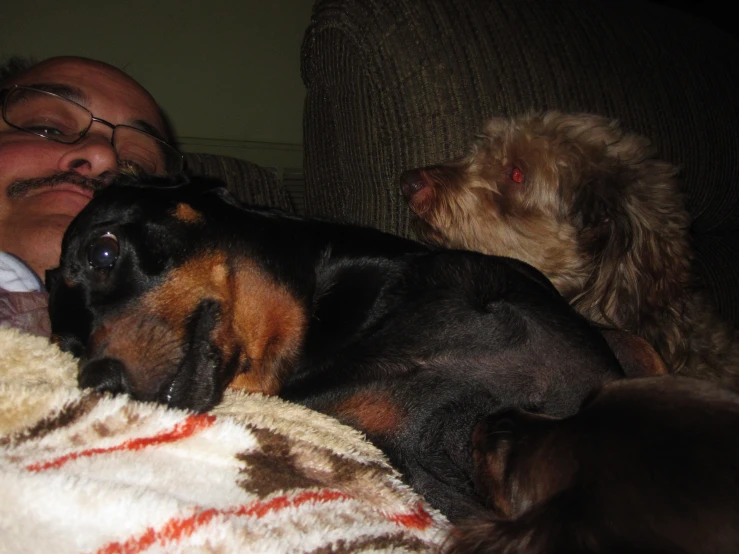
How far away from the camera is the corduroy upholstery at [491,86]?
81.8 inches

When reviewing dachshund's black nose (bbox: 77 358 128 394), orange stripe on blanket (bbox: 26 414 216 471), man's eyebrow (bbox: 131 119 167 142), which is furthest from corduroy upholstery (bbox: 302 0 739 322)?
orange stripe on blanket (bbox: 26 414 216 471)

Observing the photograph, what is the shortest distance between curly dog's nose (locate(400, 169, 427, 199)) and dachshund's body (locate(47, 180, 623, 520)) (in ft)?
2.68

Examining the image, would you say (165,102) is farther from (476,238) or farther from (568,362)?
(568,362)

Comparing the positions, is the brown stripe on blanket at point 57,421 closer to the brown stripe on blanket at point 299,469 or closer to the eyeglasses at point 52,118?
the brown stripe on blanket at point 299,469

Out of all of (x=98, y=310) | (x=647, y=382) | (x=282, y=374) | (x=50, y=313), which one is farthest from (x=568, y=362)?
(x=50, y=313)

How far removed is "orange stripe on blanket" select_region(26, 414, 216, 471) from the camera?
796 mm

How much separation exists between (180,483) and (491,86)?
6.24 ft

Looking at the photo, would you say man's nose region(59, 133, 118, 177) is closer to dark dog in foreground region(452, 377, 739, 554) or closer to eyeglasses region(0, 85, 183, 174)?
eyeglasses region(0, 85, 183, 174)

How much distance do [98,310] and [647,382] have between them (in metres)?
1.09

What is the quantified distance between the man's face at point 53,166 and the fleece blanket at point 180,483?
0.96 meters

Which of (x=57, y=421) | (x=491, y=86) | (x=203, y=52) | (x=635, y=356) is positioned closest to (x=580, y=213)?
(x=491, y=86)

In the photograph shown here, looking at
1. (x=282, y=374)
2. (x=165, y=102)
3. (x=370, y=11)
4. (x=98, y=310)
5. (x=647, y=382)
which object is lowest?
(x=282, y=374)

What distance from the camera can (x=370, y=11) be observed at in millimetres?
2064

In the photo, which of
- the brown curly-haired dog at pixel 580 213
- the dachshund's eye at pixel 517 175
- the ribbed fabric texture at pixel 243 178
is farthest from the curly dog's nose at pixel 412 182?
the ribbed fabric texture at pixel 243 178
